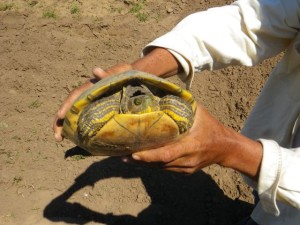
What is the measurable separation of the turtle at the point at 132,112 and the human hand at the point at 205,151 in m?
0.04

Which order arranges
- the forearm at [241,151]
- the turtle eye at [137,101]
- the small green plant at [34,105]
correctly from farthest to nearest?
the small green plant at [34,105] < the forearm at [241,151] < the turtle eye at [137,101]

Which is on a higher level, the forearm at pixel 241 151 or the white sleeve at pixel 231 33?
the white sleeve at pixel 231 33

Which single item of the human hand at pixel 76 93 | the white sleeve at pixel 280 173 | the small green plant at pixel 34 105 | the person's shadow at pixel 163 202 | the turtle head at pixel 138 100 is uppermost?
the turtle head at pixel 138 100

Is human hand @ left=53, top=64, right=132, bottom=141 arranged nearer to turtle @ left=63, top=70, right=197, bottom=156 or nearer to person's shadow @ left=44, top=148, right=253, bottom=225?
turtle @ left=63, top=70, right=197, bottom=156

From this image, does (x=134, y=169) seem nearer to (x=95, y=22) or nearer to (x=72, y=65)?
(x=72, y=65)

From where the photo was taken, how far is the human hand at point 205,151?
1634 mm

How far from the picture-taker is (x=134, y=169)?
3199mm

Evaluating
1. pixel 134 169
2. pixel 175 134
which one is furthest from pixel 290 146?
pixel 134 169

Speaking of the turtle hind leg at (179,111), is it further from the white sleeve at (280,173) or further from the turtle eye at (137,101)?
the white sleeve at (280,173)

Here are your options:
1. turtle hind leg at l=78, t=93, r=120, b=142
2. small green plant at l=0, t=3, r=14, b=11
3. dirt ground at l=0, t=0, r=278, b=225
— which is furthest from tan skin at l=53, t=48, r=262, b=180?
small green plant at l=0, t=3, r=14, b=11

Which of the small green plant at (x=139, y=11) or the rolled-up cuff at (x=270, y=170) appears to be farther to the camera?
the small green plant at (x=139, y=11)

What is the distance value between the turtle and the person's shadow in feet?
4.54

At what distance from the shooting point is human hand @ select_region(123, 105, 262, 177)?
5.36 feet

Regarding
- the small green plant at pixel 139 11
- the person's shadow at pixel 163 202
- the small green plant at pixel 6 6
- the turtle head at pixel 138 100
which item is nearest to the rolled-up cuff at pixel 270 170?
the turtle head at pixel 138 100
